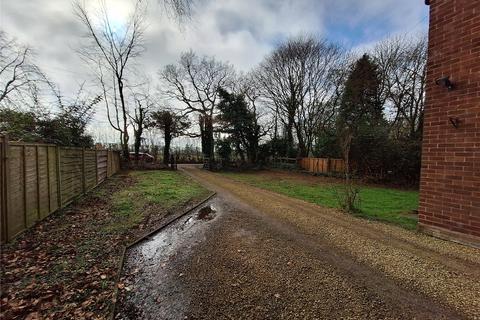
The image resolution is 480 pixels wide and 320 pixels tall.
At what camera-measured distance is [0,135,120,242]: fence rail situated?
3.81 metres

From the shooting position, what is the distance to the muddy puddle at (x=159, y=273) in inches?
97.8

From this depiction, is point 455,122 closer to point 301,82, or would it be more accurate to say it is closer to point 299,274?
point 299,274

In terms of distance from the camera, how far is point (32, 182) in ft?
15.2

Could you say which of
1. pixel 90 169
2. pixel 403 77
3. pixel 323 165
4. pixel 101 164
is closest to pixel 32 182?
pixel 90 169

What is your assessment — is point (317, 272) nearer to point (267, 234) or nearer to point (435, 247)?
point (267, 234)

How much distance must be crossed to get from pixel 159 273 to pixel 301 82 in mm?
20667

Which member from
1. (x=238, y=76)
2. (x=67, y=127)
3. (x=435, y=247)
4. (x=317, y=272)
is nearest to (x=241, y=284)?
(x=317, y=272)

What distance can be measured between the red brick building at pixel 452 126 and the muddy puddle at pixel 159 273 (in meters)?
4.13

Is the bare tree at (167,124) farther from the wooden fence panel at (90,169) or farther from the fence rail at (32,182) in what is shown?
the fence rail at (32,182)

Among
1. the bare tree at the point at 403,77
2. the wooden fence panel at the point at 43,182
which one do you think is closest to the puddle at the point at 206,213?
the wooden fence panel at the point at 43,182

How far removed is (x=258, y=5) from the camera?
6695 mm

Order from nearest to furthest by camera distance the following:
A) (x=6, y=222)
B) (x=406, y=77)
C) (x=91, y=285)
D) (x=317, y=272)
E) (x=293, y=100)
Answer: (x=91, y=285)
(x=317, y=272)
(x=6, y=222)
(x=406, y=77)
(x=293, y=100)

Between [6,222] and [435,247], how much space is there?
648cm

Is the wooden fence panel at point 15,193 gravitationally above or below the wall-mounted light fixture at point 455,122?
below
